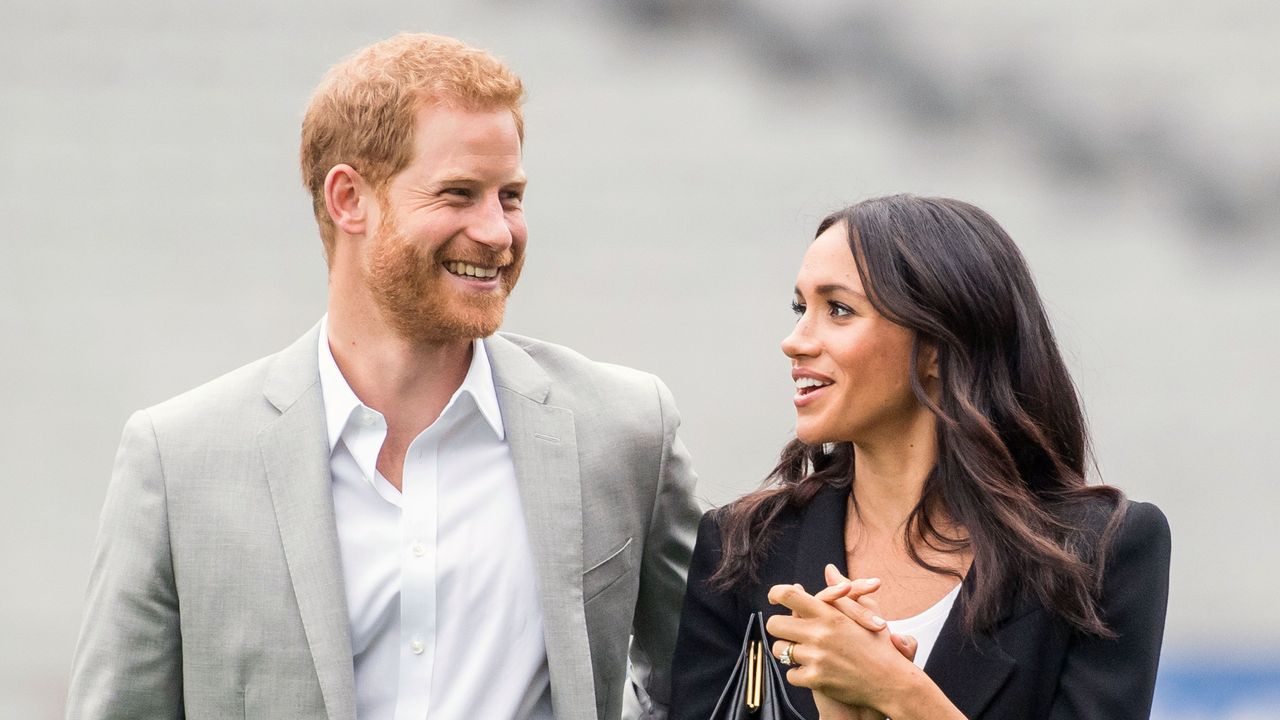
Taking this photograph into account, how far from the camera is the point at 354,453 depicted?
2949 millimetres

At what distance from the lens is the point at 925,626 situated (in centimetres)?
280

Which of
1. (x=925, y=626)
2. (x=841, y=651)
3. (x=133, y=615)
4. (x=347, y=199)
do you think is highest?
(x=347, y=199)

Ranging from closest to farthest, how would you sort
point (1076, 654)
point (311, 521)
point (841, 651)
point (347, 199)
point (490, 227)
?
1. point (841, 651)
2. point (1076, 654)
3. point (311, 521)
4. point (490, 227)
5. point (347, 199)

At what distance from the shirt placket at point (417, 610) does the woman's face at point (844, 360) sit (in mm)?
701

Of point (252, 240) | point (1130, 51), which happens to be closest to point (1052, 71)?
point (1130, 51)

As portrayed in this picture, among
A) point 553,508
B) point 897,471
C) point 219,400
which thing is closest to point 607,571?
point 553,508

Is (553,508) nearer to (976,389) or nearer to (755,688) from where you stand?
(755,688)

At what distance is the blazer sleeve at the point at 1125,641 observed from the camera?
2666 millimetres

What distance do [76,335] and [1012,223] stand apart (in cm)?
522

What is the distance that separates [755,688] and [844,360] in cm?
60

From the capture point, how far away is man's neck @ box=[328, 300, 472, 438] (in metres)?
3.03

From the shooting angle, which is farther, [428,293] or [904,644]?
[428,293]

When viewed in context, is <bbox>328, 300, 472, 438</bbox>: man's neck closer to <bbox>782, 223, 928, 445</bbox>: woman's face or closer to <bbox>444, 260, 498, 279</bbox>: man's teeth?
<bbox>444, 260, 498, 279</bbox>: man's teeth

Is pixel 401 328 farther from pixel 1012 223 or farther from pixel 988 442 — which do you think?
pixel 1012 223
